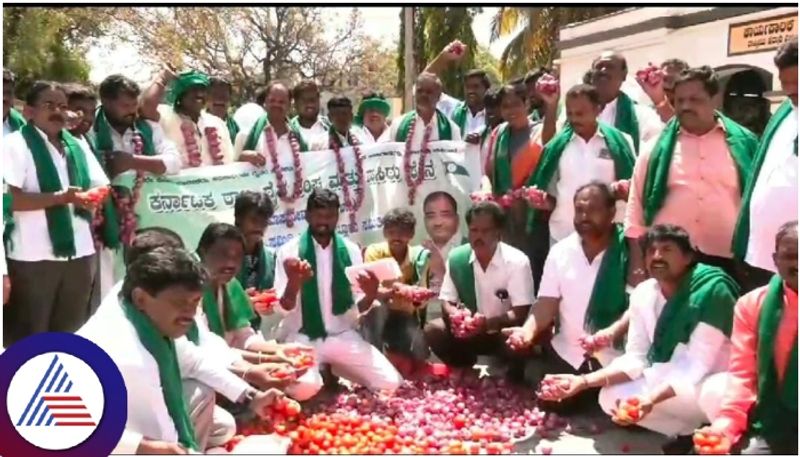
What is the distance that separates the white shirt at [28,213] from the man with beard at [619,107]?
132 inches

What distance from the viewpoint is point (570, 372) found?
4953 millimetres

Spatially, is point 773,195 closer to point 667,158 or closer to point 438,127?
point 667,158

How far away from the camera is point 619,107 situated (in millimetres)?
5707

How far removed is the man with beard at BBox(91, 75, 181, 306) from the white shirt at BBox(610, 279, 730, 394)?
312 cm

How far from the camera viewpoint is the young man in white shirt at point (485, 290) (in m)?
5.23

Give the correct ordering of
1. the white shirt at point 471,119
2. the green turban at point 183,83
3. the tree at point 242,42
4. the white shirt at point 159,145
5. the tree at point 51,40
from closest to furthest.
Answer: the white shirt at point 159,145 → the green turban at point 183,83 → the white shirt at point 471,119 → the tree at point 51,40 → the tree at point 242,42

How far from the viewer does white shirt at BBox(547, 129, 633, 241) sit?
520 cm

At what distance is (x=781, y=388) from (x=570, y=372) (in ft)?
4.91

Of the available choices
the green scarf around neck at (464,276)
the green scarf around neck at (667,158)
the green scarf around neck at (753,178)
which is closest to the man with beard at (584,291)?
the green scarf around neck at (667,158)

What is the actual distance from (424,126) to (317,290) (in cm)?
220

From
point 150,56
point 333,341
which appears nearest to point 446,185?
point 333,341

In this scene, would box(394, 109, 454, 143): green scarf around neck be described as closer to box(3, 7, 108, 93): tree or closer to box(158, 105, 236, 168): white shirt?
box(158, 105, 236, 168): white shirt

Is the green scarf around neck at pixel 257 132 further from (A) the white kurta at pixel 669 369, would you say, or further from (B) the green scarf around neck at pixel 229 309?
(A) the white kurta at pixel 669 369

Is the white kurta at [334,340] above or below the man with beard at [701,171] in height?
below
